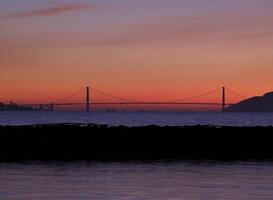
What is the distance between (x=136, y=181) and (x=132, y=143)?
24.4 m

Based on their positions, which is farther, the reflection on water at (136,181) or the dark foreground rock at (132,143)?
the dark foreground rock at (132,143)

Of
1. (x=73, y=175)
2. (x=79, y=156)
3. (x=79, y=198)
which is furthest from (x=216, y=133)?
(x=79, y=198)

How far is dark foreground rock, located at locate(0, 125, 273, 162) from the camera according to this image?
46.8m

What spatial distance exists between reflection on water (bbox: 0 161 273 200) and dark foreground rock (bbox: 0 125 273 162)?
22.0 ft

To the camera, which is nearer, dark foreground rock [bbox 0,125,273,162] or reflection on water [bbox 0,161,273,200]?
reflection on water [bbox 0,161,273,200]

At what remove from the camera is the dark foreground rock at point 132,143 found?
4684 centimetres

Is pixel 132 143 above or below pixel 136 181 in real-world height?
above

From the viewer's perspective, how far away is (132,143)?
53719mm

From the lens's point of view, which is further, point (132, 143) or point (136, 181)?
point (132, 143)

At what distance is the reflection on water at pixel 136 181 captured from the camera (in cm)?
2484

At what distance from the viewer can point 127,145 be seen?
53.2m

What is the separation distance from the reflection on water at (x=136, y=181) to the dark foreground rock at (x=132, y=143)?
6692 mm

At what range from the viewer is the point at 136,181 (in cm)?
2936

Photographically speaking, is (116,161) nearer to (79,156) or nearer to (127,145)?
(79,156)
